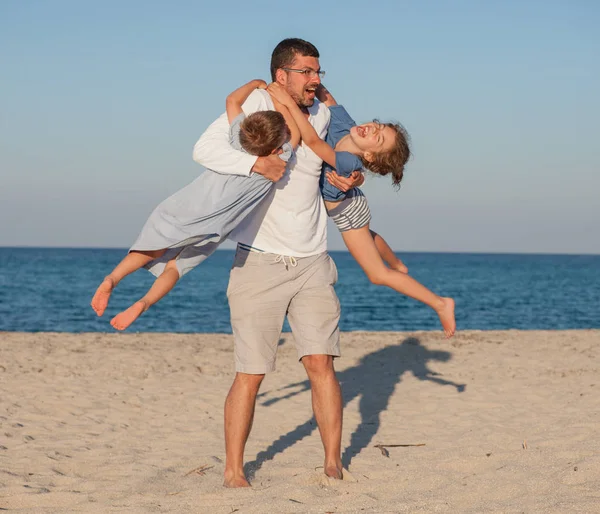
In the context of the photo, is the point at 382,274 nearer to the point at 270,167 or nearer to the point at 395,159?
the point at 395,159

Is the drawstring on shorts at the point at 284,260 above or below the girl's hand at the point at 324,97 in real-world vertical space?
below

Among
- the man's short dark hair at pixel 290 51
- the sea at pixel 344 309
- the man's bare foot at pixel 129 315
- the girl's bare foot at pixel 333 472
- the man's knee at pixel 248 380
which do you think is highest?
the man's short dark hair at pixel 290 51

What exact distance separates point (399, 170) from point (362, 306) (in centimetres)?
2924

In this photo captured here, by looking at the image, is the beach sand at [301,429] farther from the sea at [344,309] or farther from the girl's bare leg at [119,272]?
the sea at [344,309]

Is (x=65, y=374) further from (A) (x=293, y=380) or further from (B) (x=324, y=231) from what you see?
(B) (x=324, y=231)

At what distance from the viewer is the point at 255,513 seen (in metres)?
3.92

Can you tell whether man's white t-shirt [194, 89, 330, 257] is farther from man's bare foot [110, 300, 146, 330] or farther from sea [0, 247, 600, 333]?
sea [0, 247, 600, 333]

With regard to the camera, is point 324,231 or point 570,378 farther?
point 570,378

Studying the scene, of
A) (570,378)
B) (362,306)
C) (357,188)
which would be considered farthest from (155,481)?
(362,306)

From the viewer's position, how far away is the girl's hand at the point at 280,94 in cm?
427

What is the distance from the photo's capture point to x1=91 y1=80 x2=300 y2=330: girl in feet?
13.4

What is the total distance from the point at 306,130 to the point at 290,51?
1.55ft

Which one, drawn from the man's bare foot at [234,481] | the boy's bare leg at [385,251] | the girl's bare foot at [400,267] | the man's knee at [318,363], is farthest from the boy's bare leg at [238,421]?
the girl's bare foot at [400,267]

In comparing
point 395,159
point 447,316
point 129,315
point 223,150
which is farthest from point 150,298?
point 447,316
